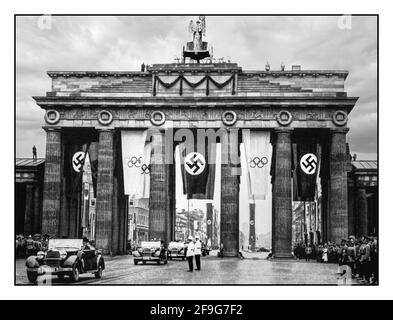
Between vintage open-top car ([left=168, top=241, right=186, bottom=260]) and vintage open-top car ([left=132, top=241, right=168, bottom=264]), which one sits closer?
vintage open-top car ([left=132, top=241, right=168, bottom=264])

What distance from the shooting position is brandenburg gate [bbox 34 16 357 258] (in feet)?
176

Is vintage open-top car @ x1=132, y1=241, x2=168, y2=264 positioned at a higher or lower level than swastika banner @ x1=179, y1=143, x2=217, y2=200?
lower

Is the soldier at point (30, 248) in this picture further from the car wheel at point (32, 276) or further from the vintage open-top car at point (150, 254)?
the car wheel at point (32, 276)

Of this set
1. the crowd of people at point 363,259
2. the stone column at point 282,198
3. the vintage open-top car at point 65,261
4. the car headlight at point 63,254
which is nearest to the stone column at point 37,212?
the stone column at point 282,198

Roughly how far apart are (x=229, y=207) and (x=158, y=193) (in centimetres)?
609


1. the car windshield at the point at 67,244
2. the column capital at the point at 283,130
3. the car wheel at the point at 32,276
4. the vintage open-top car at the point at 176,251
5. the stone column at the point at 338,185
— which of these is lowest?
the vintage open-top car at the point at 176,251

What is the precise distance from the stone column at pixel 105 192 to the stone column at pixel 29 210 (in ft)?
21.7

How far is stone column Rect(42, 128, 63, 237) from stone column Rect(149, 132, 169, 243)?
7.92m

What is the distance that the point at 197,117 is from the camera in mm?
54312

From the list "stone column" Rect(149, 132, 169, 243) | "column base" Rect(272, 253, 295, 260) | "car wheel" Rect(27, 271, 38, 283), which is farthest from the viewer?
"stone column" Rect(149, 132, 169, 243)

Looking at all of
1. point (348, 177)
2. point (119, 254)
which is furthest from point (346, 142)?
point (119, 254)

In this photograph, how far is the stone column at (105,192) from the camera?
53688mm

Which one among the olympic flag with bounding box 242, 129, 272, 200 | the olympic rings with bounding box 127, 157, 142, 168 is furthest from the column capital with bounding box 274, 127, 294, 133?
the olympic rings with bounding box 127, 157, 142, 168

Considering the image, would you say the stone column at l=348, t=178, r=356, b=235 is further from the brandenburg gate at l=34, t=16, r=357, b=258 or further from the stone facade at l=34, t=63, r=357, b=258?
the stone facade at l=34, t=63, r=357, b=258
